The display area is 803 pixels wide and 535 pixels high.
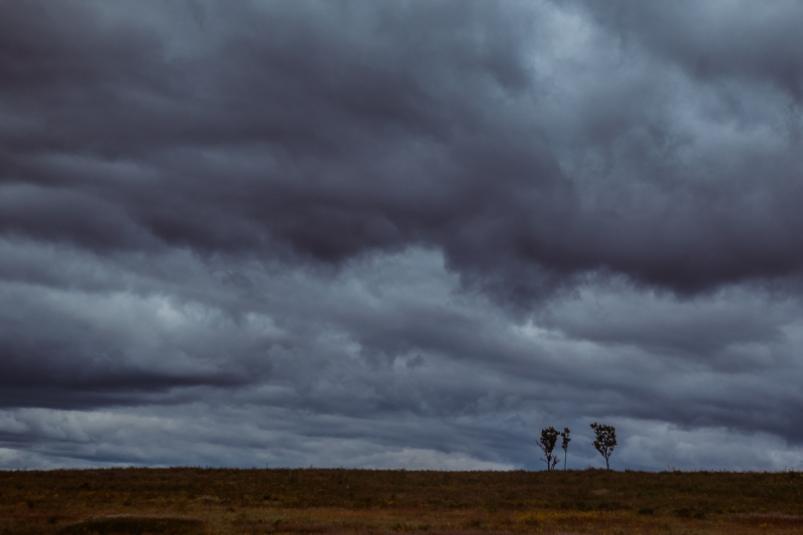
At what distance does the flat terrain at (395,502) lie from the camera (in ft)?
156

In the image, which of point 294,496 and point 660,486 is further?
point 660,486

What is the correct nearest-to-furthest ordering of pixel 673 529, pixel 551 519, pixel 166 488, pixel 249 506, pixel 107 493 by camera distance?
pixel 673 529, pixel 551 519, pixel 249 506, pixel 107 493, pixel 166 488

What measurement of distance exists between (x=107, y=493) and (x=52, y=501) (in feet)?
25.3

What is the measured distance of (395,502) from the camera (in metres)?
68.2

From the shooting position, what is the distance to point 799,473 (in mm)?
87625

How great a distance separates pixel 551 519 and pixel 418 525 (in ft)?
33.6

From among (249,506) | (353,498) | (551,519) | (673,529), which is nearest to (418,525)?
(551,519)

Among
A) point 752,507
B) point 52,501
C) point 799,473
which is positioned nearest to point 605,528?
point 752,507

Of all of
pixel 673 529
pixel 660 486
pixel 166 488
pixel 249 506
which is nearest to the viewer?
pixel 673 529

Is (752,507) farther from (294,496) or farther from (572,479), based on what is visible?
(294,496)

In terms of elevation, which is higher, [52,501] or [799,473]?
[799,473]

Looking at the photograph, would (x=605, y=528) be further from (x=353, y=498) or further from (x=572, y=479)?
(x=572, y=479)

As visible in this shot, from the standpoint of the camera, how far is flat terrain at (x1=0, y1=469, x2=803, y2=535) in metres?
47.5

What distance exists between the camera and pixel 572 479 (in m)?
88.0
